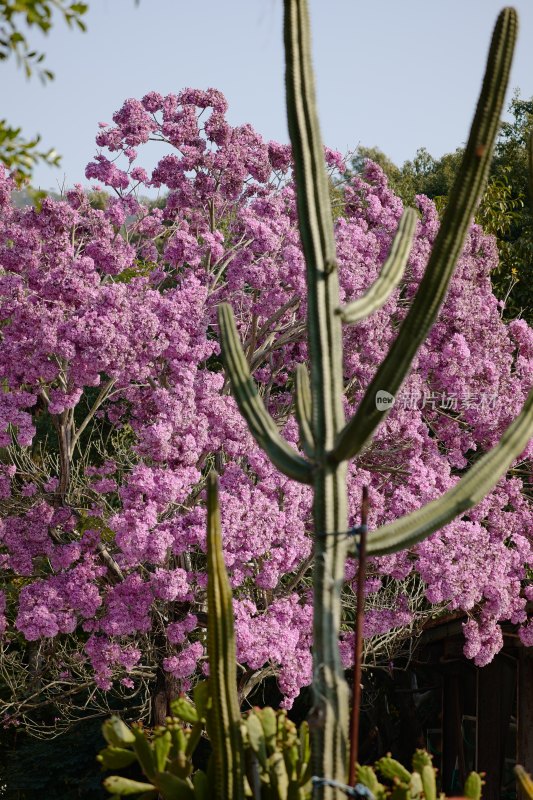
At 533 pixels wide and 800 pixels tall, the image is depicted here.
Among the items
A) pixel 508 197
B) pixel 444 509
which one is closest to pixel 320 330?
pixel 444 509

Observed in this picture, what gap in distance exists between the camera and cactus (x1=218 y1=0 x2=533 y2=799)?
4.21 metres

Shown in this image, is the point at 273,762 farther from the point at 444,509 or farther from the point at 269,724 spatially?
the point at 444,509

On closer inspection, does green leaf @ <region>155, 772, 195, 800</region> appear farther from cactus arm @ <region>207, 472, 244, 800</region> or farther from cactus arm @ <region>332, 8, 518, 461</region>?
cactus arm @ <region>332, 8, 518, 461</region>

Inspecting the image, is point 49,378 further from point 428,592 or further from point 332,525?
point 332,525

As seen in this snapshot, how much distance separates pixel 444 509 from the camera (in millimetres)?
4441

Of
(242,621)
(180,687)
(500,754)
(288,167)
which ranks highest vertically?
(288,167)

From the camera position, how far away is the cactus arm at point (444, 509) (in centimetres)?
441

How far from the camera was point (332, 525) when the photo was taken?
14.4 feet

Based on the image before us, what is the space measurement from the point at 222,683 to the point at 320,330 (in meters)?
1.54

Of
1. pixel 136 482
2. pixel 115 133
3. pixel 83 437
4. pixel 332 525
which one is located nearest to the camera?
pixel 332 525

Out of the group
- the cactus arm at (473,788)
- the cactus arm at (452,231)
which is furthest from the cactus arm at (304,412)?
the cactus arm at (473,788)

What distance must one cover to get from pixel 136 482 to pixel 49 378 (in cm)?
128

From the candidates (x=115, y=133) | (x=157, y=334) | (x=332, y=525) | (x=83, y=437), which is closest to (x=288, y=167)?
(x=115, y=133)

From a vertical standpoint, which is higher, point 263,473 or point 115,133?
point 115,133
